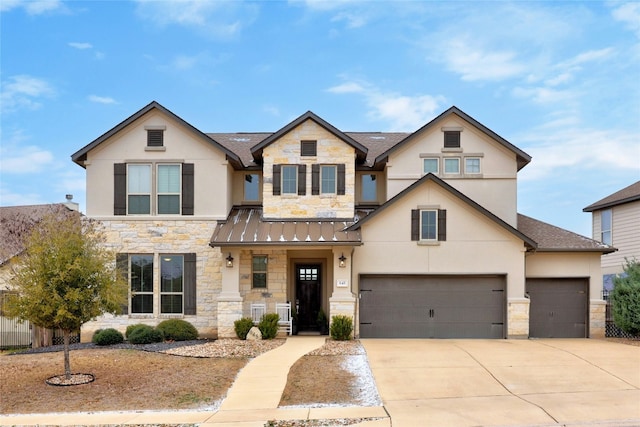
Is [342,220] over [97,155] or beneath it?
beneath

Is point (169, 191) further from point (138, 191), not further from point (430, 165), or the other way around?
point (430, 165)

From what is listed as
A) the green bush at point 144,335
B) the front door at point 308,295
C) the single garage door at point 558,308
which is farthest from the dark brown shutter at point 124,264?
the single garage door at point 558,308

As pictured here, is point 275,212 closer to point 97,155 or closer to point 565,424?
point 97,155

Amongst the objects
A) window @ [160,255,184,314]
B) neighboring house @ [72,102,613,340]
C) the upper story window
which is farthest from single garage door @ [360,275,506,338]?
the upper story window

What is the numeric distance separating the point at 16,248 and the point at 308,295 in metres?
14.2

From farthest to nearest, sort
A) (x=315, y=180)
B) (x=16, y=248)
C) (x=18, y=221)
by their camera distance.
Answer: (x=18, y=221) → (x=16, y=248) → (x=315, y=180)

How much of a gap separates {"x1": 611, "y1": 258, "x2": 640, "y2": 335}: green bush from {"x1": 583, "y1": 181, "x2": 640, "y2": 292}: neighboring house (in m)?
5.29

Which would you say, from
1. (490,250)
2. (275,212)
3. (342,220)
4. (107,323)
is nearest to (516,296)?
(490,250)

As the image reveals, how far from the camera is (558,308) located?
19.2m

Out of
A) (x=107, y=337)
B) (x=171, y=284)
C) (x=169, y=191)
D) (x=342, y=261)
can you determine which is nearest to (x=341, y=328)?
(x=342, y=261)

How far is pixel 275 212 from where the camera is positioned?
19.3 m

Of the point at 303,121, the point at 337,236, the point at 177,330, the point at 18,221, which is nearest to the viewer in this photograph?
the point at 337,236

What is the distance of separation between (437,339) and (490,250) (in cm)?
343

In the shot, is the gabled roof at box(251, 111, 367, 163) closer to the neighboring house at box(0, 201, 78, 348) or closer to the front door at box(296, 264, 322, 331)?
the front door at box(296, 264, 322, 331)
